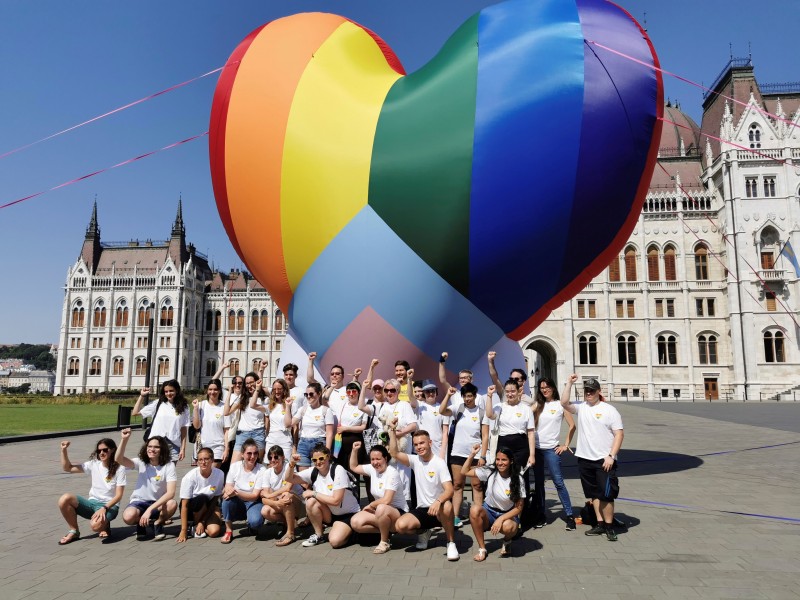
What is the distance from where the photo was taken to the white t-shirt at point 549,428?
704 centimetres

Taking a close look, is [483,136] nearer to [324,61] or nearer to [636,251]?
[324,61]

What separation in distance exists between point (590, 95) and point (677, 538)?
568cm

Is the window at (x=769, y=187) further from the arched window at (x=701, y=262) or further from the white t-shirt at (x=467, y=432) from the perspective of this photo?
the white t-shirt at (x=467, y=432)

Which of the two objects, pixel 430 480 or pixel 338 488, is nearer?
pixel 430 480

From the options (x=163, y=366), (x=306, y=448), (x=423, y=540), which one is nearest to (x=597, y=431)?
(x=423, y=540)

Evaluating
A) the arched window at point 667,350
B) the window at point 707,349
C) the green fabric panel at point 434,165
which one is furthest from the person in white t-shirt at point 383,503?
the window at point 707,349

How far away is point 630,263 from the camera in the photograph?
50.3 metres

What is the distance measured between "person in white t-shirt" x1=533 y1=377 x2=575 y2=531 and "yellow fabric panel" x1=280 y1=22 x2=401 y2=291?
3.79m

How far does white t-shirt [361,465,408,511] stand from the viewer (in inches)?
237

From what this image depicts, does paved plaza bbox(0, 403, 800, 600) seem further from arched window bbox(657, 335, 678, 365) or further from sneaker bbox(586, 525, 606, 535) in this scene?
arched window bbox(657, 335, 678, 365)

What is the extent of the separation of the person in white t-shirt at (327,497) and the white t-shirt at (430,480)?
0.84 meters

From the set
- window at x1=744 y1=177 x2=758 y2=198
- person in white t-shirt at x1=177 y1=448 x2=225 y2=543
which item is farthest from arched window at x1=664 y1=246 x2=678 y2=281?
person in white t-shirt at x1=177 y1=448 x2=225 y2=543

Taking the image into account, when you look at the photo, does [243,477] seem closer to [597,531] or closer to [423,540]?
[423,540]

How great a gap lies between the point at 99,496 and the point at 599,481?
5.83 meters
